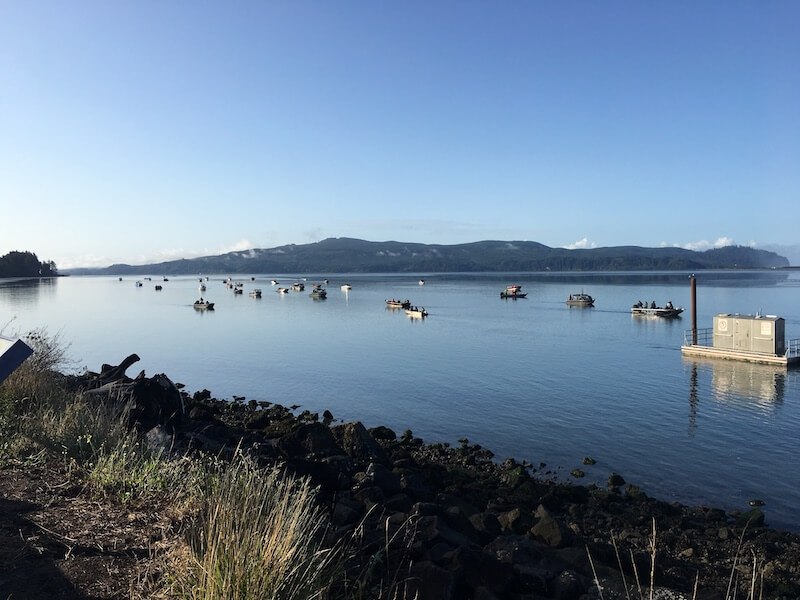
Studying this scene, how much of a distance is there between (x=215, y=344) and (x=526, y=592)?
47488 millimetres

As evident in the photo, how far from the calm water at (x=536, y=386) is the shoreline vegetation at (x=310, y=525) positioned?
2786 mm

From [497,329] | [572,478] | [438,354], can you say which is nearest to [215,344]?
[438,354]

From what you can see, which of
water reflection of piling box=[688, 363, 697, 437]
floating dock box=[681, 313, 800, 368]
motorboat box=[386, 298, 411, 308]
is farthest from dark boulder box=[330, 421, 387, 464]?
motorboat box=[386, 298, 411, 308]

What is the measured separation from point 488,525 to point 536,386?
20636mm

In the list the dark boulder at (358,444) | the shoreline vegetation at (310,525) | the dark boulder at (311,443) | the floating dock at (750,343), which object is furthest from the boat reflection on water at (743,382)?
the dark boulder at (311,443)

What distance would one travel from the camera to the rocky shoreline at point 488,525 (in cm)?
747

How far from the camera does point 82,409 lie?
11.0m

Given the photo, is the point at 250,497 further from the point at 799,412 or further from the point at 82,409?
the point at 799,412

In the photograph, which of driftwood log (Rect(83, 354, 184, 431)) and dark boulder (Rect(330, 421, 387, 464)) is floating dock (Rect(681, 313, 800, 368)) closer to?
dark boulder (Rect(330, 421, 387, 464))

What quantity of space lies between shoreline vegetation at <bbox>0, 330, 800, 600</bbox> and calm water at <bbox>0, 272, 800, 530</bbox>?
2.79 m

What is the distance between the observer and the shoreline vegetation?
16.8 ft

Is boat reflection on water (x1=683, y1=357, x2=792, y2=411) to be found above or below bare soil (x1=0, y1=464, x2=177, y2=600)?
below

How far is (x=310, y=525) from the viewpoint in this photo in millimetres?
6641

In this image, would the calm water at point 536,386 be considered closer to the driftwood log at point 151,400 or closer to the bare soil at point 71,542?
the driftwood log at point 151,400
